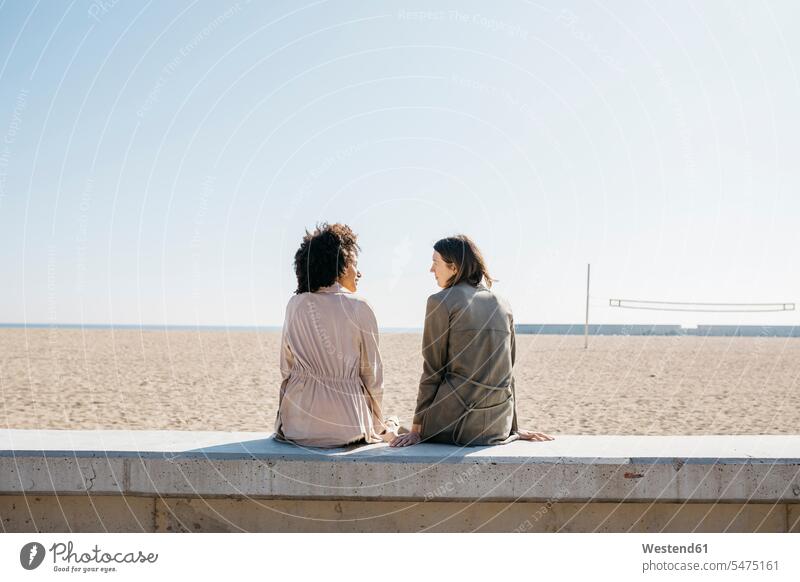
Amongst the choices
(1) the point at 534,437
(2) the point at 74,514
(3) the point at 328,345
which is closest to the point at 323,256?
(3) the point at 328,345

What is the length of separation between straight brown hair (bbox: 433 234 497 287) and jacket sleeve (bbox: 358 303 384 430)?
0.44 metres

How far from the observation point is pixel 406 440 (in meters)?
3.26

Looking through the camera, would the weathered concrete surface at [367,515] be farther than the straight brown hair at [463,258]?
No

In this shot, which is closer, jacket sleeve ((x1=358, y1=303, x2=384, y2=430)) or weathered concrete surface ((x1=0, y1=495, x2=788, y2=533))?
weathered concrete surface ((x1=0, y1=495, x2=788, y2=533))

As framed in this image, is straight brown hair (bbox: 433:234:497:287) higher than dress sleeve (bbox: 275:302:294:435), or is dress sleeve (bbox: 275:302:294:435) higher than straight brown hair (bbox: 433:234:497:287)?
straight brown hair (bbox: 433:234:497:287)

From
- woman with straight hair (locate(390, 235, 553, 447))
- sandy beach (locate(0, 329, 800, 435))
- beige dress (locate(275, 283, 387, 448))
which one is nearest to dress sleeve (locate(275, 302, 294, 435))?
beige dress (locate(275, 283, 387, 448))

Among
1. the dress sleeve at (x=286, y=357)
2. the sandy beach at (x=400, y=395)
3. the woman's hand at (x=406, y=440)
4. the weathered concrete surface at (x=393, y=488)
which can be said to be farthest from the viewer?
the sandy beach at (x=400, y=395)

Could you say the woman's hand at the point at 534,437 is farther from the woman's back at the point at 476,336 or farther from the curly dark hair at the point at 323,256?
the curly dark hair at the point at 323,256

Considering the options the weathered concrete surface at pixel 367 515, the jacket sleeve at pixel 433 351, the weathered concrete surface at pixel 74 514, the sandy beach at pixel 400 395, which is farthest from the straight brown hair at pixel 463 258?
the sandy beach at pixel 400 395

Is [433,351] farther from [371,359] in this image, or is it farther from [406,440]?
[406,440]

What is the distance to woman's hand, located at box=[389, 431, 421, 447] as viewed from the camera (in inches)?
128

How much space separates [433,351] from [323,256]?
2.23 ft

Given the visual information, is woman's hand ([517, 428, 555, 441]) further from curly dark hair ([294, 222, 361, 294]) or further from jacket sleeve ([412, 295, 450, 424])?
curly dark hair ([294, 222, 361, 294])

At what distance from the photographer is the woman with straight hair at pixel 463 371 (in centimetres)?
328
